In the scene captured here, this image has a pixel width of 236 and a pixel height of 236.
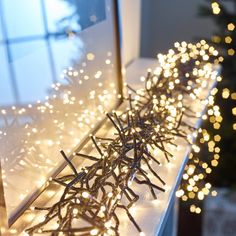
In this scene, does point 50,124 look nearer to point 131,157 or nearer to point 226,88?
point 131,157

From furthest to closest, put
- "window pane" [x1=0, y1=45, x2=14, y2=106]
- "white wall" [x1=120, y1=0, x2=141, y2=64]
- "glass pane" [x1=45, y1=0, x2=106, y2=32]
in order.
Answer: "white wall" [x1=120, y1=0, x2=141, y2=64]
"glass pane" [x1=45, y1=0, x2=106, y2=32]
"window pane" [x1=0, y1=45, x2=14, y2=106]

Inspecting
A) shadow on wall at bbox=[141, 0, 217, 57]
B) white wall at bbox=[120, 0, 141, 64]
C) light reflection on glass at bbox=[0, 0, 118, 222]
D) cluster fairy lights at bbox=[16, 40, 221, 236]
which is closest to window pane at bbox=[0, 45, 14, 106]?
light reflection on glass at bbox=[0, 0, 118, 222]

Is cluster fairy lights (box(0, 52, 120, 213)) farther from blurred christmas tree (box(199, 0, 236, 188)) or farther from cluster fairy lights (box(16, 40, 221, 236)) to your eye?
blurred christmas tree (box(199, 0, 236, 188))

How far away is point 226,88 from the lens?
1.79m

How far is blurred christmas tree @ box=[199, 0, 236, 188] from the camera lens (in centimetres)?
176

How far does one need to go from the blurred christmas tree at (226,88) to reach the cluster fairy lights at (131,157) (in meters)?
0.55

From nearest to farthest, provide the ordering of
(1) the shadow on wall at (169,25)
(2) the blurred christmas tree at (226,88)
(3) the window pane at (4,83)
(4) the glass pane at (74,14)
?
(3) the window pane at (4,83), (4) the glass pane at (74,14), (2) the blurred christmas tree at (226,88), (1) the shadow on wall at (169,25)

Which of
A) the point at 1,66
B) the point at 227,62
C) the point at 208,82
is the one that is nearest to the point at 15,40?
the point at 1,66

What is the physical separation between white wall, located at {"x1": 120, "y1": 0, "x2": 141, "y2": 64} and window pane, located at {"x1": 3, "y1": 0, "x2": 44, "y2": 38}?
2.38 feet

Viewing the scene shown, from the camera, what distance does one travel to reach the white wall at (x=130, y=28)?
1.48 meters

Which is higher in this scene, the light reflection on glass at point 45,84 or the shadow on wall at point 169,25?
the light reflection on glass at point 45,84

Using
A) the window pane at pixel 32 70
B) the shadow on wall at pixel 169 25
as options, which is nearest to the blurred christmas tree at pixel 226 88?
the shadow on wall at pixel 169 25

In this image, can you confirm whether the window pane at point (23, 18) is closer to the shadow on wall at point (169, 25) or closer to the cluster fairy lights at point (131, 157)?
the cluster fairy lights at point (131, 157)

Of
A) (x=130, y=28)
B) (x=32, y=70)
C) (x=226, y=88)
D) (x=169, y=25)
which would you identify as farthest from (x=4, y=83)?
(x=169, y=25)
